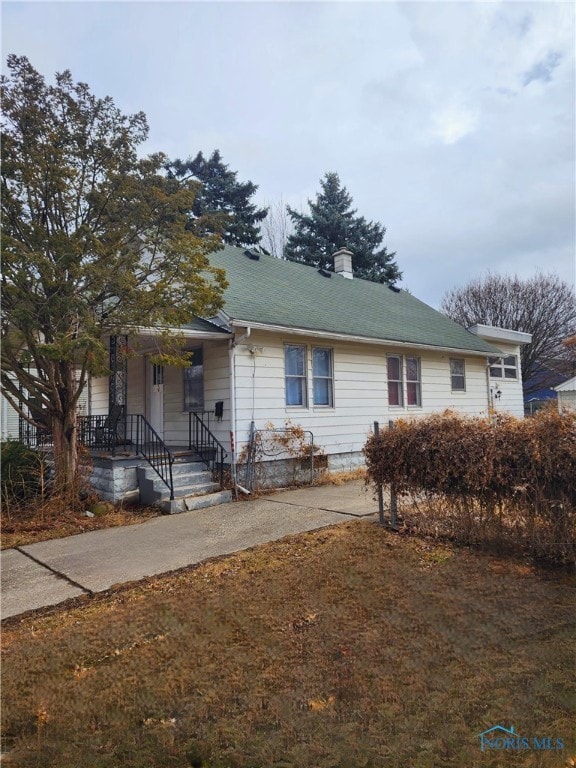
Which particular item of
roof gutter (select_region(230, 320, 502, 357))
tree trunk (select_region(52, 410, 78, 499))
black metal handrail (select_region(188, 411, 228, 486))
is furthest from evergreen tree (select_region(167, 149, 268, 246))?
tree trunk (select_region(52, 410, 78, 499))

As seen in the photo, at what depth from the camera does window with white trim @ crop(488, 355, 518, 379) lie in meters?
15.9

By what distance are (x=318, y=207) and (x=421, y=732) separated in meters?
29.6

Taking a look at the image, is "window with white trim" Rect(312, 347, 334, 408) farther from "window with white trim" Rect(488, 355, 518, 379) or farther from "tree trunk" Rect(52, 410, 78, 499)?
"window with white trim" Rect(488, 355, 518, 379)

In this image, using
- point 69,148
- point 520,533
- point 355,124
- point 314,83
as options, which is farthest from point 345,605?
point 355,124

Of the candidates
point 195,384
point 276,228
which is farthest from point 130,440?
point 276,228

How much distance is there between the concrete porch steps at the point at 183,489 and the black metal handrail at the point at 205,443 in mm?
329

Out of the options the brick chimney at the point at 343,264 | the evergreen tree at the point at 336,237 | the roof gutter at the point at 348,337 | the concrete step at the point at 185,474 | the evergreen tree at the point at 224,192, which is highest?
the evergreen tree at the point at 224,192

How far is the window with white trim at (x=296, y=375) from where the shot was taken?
10.3m

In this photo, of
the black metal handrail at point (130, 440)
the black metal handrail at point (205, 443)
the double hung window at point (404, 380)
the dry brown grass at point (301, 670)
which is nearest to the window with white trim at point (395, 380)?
the double hung window at point (404, 380)

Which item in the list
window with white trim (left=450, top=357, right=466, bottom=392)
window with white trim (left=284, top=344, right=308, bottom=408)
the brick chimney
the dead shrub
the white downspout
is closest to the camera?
the dead shrub

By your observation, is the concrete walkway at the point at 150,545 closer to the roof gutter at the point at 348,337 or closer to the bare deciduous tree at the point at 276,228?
the roof gutter at the point at 348,337
